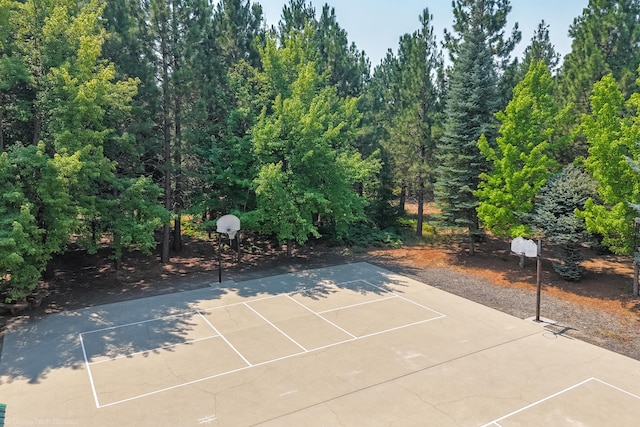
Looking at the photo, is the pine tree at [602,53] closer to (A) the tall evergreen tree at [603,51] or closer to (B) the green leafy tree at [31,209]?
(A) the tall evergreen tree at [603,51]

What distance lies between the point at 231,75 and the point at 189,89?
2772 millimetres

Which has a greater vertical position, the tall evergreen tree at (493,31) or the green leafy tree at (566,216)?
the tall evergreen tree at (493,31)

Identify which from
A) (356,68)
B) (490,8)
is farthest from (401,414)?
(356,68)

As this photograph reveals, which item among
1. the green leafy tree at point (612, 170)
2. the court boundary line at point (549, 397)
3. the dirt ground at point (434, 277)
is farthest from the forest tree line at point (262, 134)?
the court boundary line at point (549, 397)

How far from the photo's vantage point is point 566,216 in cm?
1513

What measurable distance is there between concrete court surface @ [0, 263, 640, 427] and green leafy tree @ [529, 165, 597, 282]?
4.45 metres

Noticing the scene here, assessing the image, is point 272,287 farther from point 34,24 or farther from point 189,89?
point 34,24

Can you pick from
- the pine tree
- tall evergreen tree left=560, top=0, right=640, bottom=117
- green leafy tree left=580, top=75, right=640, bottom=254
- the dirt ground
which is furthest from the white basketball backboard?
tall evergreen tree left=560, top=0, right=640, bottom=117

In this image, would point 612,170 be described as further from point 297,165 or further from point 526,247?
point 297,165

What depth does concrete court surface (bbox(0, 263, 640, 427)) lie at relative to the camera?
308 inches

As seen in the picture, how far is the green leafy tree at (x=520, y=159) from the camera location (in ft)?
53.3

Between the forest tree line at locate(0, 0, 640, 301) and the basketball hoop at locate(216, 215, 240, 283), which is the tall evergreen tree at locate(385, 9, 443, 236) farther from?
the basketball hoop at locate(216, 215, 240, 283)

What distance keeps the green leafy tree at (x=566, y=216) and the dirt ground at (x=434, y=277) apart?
85cm

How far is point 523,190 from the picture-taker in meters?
16.0
